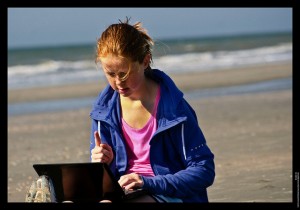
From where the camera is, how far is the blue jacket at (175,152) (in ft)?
13.5

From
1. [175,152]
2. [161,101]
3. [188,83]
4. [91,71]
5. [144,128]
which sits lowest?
[175,152]

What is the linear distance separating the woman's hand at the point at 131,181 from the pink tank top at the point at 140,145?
9.8 inches

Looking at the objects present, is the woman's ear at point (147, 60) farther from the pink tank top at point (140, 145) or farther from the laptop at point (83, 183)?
the laptop at point (83, 183)

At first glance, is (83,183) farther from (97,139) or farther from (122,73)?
(122,73)

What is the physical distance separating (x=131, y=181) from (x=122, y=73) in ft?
1.68

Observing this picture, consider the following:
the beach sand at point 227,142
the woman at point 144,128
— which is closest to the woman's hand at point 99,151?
the woman at point 144,128

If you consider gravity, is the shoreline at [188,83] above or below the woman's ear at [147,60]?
above

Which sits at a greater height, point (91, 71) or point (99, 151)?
point (91, 71)

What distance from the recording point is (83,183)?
4.11 m

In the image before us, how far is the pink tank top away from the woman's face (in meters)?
0.15

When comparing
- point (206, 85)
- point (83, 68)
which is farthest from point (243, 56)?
point (206, 85)

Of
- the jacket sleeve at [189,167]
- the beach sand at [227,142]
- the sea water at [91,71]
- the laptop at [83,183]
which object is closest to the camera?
the laptop at [83,183]

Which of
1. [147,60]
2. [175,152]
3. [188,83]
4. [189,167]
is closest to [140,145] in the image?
[175,152]
